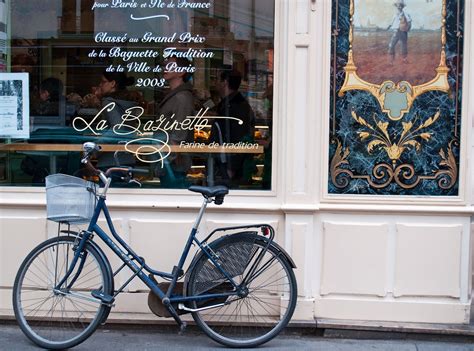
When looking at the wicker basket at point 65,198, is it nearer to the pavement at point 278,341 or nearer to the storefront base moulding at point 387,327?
the pavement at point 278,341

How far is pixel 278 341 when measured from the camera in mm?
5027

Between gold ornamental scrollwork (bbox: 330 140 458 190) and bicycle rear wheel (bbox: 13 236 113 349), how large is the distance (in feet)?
5.91

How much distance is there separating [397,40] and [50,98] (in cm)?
264

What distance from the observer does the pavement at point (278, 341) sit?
16.1 feet

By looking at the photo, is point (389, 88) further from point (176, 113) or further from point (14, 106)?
point (14, 106)

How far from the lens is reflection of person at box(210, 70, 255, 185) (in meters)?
5.32

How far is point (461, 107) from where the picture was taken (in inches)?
200

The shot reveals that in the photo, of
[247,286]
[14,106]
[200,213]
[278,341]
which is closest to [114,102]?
[14,106]

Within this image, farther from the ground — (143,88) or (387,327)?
(143,88)

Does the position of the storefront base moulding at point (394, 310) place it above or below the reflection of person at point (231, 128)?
below

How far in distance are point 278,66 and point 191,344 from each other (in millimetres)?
2083

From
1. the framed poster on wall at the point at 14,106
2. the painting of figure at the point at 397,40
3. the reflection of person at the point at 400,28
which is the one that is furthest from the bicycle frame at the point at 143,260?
the reflection of person at the point at 400,28

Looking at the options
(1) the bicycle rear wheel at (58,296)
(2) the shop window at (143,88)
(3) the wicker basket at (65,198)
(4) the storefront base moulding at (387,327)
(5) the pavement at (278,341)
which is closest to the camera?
(3) the wicker basket at (65,198)

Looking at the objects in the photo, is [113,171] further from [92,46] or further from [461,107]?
[461,107]
